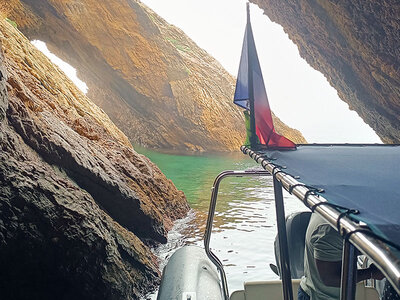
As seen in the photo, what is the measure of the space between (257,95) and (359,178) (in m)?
1.34

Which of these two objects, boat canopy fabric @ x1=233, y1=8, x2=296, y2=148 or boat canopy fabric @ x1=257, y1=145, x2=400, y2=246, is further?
boat canopy fabric @ x1=233, y1=8, x2=296, y2=148

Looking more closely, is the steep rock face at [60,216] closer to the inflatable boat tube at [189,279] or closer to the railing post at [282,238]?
the inflatable boat tube at [189,279]

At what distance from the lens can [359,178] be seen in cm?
218

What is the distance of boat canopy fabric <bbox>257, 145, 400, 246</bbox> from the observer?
1.41 m

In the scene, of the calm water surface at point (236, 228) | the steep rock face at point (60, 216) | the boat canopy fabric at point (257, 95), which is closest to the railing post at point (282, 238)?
the boat canopy fabric at point (257, 95)

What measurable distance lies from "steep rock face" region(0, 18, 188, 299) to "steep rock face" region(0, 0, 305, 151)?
987 inches

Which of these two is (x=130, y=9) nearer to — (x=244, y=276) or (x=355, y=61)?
(x=355, y=61)

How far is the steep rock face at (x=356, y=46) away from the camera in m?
11.0

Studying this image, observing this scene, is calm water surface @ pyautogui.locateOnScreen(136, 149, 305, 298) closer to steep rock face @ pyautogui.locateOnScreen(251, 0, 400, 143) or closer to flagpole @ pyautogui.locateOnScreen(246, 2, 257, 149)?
flagpole @ pyautogui.locateOnScreen(246, 2, 257, 149)

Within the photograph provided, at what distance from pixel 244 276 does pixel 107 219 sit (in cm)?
A: 250

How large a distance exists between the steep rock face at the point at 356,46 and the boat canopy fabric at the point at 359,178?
328 inches

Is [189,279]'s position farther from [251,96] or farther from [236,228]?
[236,228]

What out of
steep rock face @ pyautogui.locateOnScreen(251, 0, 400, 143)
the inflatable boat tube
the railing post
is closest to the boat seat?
the railing post

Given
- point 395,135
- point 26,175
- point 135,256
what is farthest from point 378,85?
point 26,175
